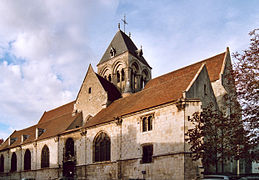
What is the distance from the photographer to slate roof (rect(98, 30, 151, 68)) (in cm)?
4006

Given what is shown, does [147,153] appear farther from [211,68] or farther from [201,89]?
[211,68]

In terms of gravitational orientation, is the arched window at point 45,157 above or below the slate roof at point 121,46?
below

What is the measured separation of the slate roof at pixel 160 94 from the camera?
20.8 meters

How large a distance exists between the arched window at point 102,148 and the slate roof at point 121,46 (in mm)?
17352

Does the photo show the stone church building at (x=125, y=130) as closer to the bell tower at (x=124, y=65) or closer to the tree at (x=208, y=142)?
the bell tower at (x=124, y=65)

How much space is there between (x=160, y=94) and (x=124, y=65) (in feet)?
56.8

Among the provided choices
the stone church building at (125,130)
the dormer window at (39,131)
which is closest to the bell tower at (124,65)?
the stone church building at (125,130)

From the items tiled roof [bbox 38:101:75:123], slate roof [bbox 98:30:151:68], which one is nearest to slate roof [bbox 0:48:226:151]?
tiled roof [bbox 38:101:75:123]

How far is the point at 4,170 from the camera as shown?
39312 mm

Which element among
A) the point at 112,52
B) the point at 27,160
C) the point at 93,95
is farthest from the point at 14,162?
the point at 112,52

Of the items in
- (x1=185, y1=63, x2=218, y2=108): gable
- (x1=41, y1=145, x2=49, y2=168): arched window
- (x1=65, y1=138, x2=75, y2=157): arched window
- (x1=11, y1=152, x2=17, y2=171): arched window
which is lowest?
(x1=11, y1=152, x2=17, y2=171): arched window

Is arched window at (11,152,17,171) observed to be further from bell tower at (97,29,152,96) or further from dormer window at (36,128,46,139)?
bell tower at (97,29,152,96)

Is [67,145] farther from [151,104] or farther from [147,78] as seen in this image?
[147,78]

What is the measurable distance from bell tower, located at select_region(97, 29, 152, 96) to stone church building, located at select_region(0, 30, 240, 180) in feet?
0.48
